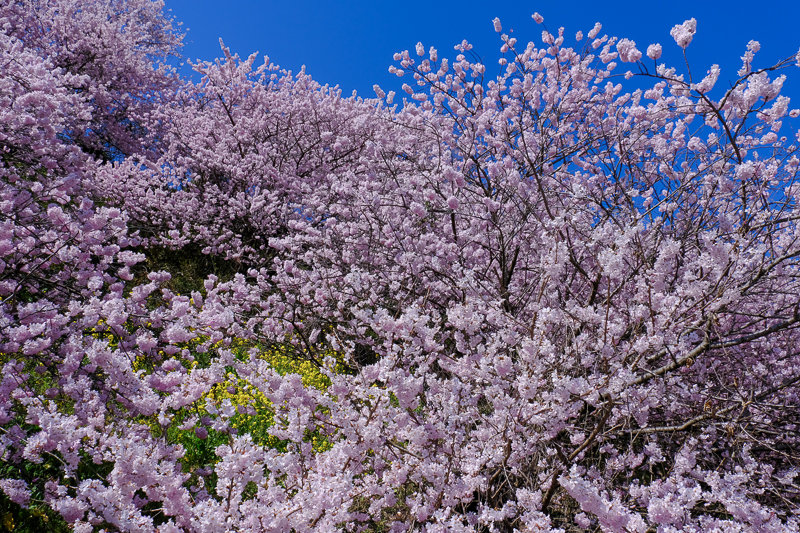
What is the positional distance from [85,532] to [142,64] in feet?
56.9

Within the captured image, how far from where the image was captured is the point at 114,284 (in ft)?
14.8

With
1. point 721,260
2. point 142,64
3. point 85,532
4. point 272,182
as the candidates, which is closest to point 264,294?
point 272,182

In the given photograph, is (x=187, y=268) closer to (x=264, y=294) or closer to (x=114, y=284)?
(x=264, y=294)

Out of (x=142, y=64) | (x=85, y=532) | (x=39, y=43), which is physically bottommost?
(x=85, y=532)

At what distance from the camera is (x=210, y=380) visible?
2.94m

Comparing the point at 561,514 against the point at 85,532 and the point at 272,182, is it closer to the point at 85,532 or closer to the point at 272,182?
the point at 85,532

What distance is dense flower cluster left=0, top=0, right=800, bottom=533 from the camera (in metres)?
2.80

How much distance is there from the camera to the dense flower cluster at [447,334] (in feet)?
9.18

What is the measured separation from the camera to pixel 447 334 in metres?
4.61

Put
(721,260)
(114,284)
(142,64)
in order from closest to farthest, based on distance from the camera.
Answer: (721,260), (114,284), (142,64)

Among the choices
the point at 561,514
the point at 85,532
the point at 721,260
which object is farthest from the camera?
the point at 561,514

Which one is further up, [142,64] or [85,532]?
[142,64]

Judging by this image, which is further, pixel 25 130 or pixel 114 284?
pixel 25 130

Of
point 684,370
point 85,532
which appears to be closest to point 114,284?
point 85,532
